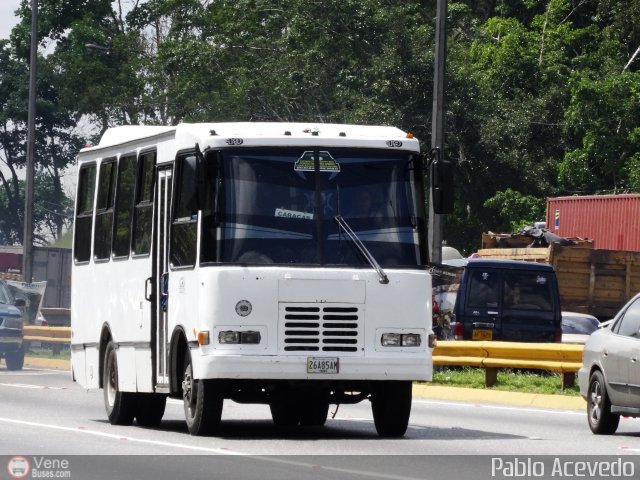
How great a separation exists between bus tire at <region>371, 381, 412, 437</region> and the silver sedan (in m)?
2.14

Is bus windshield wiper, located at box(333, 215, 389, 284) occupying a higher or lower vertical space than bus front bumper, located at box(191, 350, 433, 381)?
higher

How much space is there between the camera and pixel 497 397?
2350 centimetres

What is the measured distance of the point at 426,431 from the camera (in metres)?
17.0

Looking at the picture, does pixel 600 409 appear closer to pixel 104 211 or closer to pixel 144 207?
pixel 144 207

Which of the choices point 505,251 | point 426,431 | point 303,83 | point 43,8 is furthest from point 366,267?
point 43,8

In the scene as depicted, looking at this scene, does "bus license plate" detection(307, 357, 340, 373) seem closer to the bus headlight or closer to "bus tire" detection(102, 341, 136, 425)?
the bus headlight

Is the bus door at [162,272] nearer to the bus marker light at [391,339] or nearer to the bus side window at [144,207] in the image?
the bus side window at [144,207]

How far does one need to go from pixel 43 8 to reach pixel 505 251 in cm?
4374

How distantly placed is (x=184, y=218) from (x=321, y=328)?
1788mm

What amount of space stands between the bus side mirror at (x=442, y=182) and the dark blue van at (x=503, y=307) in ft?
40.1

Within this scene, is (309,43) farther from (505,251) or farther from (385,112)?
(505,251)

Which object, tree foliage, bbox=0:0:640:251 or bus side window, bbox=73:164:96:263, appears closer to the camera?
bus side window, bbox=73:164:96:263

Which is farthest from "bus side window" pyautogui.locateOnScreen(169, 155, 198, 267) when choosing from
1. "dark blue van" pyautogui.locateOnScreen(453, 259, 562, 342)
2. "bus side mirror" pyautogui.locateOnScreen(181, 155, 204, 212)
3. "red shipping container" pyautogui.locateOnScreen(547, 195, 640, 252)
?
"red shipping container" pyautogui.locateOnScreen(547, 195, 640, 252)

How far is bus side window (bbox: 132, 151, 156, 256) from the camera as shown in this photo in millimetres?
17188
